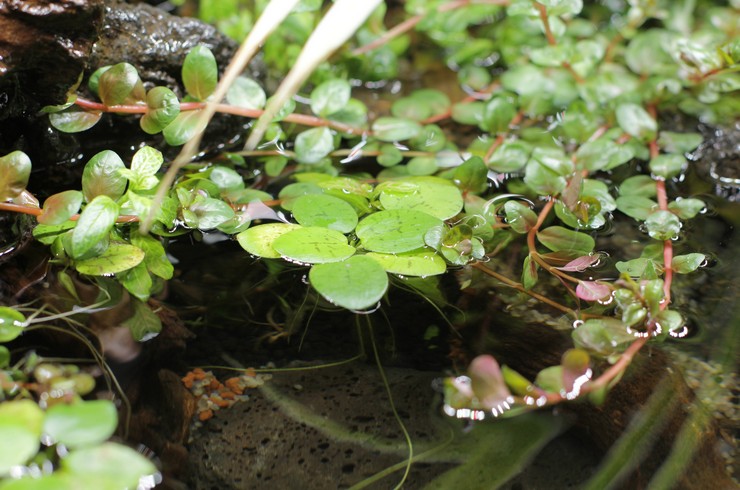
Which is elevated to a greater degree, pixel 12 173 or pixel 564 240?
pixel 12 173

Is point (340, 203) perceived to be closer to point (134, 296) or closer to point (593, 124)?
point (134, 296)

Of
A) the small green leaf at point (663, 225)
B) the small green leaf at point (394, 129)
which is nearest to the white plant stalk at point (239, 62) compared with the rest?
the small green leaf at point (394, 129)

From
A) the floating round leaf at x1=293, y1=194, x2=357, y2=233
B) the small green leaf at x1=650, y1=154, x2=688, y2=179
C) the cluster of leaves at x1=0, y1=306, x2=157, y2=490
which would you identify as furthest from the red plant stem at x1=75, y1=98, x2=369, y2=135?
the small green leaf at x1=650, y1=154, x2=688, y2=179

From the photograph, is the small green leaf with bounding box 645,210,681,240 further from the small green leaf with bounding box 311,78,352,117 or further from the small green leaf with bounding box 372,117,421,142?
the small green leaf with bounding box 311,78,352,117

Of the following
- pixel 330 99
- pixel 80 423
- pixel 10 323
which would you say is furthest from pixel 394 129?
pixel 80 423

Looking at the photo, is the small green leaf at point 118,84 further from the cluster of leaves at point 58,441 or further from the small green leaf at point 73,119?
the cluster of leaves at point 58,441

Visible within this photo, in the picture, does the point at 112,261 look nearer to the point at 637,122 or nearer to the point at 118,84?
the point at 118,84
